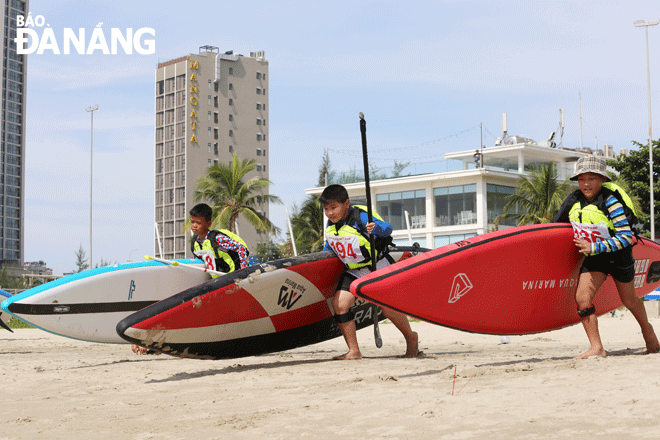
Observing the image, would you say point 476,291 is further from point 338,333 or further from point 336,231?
point 338,333

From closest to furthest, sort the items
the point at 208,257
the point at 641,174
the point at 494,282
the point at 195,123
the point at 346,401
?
the point at 346,401, the point at 494,282, the point at 208,257, the point at 641,174, the point at 195,123

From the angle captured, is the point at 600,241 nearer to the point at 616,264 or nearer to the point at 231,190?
the point at 616,264

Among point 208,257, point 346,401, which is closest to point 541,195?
point 208,257

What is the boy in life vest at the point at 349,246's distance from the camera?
6.04m

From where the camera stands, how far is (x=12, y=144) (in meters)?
110

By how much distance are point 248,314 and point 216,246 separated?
1.34 metres

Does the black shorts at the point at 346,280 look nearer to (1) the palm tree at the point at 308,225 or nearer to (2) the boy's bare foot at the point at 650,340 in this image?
(2) the boy's bare foot at the point at 650,340

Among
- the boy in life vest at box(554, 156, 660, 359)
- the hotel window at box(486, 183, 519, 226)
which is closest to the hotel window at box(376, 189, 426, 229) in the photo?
the hotel window at box(486, 183, 519, 226)

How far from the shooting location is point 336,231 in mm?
6184

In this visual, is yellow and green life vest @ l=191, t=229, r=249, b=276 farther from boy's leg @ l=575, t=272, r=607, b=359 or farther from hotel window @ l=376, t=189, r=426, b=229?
hotel window @ l=376, t=189, r=426, b=229

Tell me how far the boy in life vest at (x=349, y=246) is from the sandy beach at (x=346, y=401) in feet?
1.17

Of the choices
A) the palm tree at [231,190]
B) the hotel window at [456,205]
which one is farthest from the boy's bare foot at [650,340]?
the hotel window at [456,205]

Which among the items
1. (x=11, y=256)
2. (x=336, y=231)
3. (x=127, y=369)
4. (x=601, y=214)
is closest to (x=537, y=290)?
(x=601, y=214)

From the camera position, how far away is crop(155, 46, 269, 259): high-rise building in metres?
84.8
